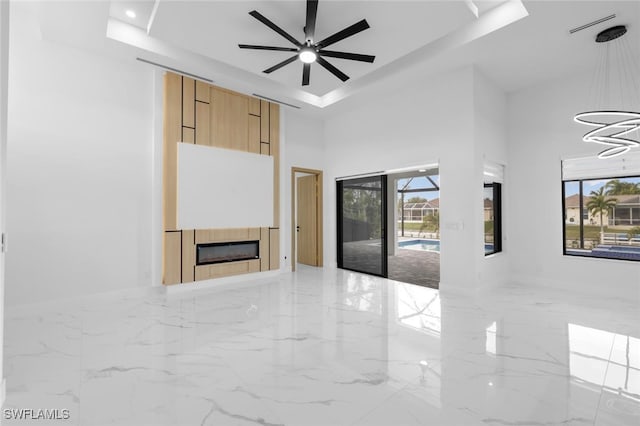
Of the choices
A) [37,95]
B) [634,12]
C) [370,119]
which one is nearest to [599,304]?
[634,12]

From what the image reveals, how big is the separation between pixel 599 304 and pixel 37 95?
8170 millimetres

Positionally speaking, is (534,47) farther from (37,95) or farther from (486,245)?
(37,95)

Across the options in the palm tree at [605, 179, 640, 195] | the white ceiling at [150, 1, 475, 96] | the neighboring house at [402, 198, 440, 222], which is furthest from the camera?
the neighboring house at [402, 198, 440, 222]

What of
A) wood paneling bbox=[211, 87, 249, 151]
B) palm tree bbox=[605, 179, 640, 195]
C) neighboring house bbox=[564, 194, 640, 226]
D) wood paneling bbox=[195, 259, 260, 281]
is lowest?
wood paneling bbox=[195, 259, 260, 281]

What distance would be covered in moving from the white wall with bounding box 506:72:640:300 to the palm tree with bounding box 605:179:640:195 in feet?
1.91

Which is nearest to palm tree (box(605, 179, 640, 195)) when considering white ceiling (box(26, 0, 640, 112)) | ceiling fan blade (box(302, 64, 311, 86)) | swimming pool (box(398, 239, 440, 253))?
white ceiling (box(26, 0, 640, 112))

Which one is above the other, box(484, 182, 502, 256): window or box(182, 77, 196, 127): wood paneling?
box(182, 77, 196, 127): wood paneling

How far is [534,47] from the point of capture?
13.7ft

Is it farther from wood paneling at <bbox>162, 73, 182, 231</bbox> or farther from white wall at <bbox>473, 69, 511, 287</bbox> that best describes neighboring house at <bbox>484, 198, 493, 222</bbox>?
wood paneling at <bbox>162, 73, 182, 231</bbox>

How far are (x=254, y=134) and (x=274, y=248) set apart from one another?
7.64 feet

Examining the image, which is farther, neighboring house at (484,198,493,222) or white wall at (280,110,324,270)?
white wall at (280,110,324,270)

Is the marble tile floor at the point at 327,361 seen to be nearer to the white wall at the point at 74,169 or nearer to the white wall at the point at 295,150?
the white wall at the point at 74,169

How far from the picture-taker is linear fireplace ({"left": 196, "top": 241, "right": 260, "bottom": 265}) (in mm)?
5352

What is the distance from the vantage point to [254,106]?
5977 millimetres
